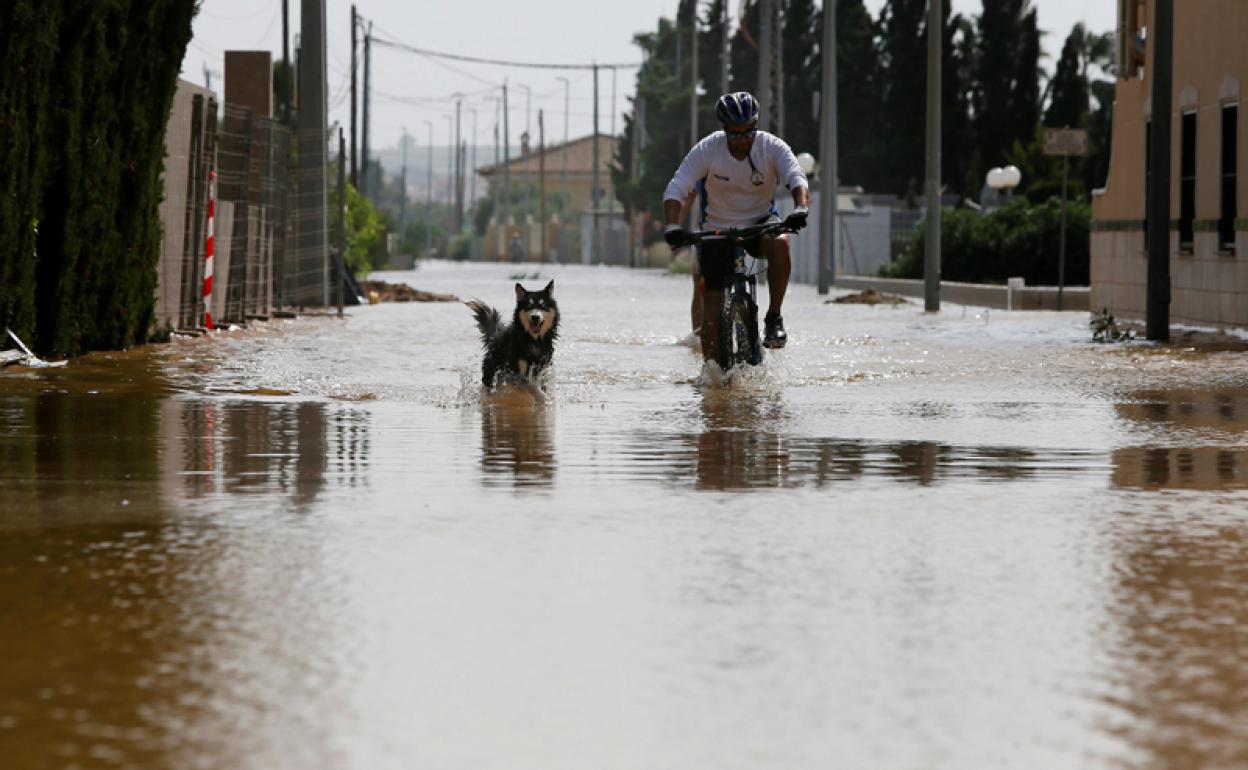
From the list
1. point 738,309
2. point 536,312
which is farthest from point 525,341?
point 738,309

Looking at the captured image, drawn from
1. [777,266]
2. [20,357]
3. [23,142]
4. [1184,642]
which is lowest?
[1184,642]

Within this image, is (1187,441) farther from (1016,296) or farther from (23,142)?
(1016,296)

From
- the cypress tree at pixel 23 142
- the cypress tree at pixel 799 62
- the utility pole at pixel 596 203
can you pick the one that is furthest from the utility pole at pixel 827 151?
the utility pole at pixel 596 203

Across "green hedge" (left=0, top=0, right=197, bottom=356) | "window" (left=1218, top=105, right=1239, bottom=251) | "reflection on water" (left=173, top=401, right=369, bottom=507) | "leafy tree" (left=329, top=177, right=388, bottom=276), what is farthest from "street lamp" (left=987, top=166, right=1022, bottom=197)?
"reflection on water" (left=173, top=401, right=369, bottom=507)

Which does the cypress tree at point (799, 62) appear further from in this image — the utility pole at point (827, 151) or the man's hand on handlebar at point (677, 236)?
the man's hand on handlebar at point (677, 236)

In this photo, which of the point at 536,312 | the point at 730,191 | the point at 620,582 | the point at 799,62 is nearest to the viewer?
the point at 620,582

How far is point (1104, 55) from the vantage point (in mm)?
86125

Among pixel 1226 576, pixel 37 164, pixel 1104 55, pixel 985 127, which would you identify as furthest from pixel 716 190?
pixel 1104 55

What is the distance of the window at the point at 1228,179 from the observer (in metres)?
24.8

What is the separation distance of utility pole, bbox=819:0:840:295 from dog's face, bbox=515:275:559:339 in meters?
31.1

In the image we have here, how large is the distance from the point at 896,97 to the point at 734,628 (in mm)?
62742

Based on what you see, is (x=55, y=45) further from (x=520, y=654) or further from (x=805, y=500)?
(x=520, y=654)

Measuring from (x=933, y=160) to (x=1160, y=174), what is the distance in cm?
1219

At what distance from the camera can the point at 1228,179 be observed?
25.0 meters
